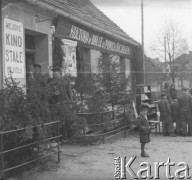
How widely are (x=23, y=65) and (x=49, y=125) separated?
2.96 metres

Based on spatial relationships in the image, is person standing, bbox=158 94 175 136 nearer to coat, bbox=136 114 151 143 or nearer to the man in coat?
the man in coat

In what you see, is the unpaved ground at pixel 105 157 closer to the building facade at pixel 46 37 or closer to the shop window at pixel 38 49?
the building facade at pixel 46 37

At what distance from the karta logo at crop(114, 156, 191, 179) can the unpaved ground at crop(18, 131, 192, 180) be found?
7cm

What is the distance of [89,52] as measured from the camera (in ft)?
46.5

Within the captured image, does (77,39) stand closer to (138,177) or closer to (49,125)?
(49,125)

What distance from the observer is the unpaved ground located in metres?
6.86

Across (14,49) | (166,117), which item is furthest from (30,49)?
(166,117)

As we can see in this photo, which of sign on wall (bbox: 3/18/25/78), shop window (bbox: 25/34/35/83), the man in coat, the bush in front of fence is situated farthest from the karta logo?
the man in coat

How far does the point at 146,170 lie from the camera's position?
7.27m

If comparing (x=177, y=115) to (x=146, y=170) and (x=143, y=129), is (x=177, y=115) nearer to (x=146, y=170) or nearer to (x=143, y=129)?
(x=143, y=129)

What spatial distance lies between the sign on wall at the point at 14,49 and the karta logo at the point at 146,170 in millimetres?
3297

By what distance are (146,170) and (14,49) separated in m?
4.45

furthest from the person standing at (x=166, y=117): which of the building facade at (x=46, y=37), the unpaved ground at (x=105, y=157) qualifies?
the building facade at (x=46, y=37)

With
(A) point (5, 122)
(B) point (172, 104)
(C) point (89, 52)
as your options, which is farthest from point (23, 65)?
(B) point (172, 104)
